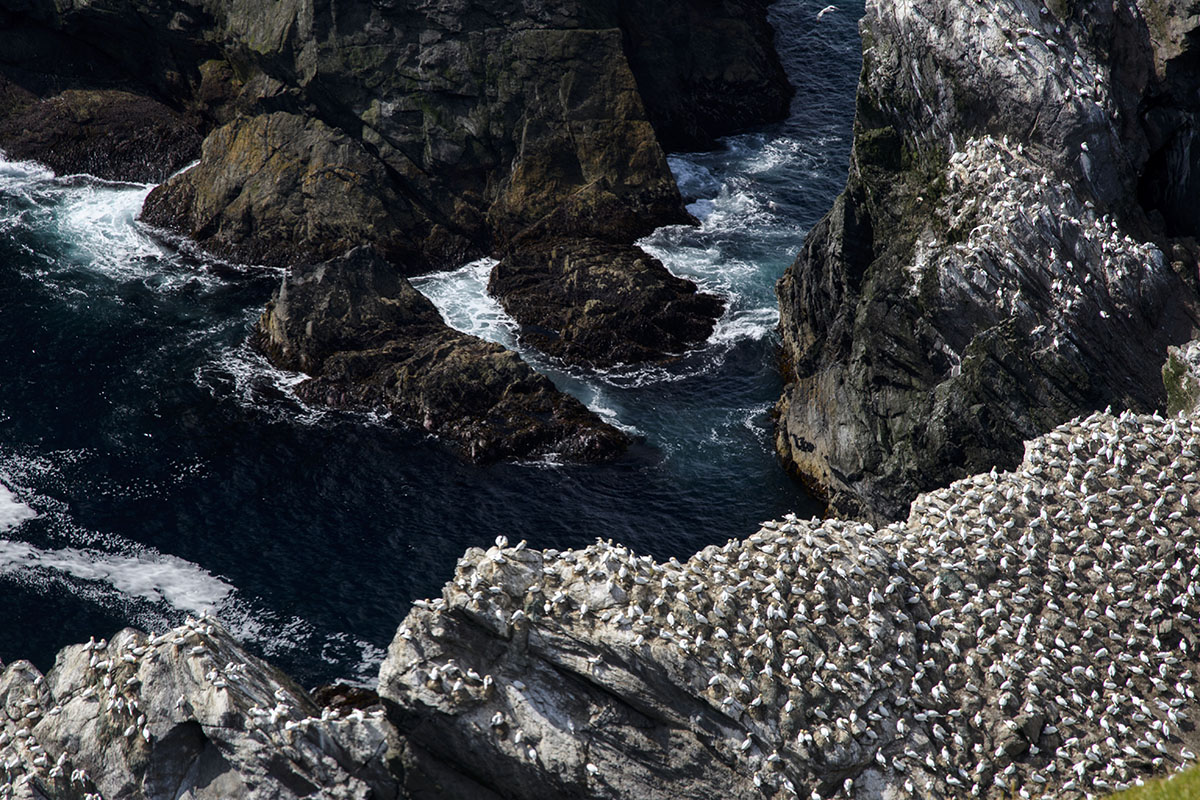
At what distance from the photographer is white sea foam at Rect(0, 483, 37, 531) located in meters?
42.6

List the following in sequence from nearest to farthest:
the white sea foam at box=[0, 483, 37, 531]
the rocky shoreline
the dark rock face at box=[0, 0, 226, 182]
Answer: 1. the rocky shoreline
2. the white sea foam at box=[0, 483, 37, 531]
3. the dark rock face at box=[0, 0, 226, 182]

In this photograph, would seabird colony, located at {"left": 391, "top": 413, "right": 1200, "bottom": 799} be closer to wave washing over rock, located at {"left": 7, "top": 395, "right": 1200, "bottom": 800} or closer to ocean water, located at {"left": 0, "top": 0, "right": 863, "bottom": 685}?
wave washing over rock, located at {"left": 7, "top": 395, "right": 1200, "bottom": 800}

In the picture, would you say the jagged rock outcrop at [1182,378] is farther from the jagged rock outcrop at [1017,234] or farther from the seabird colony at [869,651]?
the seabird colony at [869,651]

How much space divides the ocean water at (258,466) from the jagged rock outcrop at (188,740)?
8871 mm

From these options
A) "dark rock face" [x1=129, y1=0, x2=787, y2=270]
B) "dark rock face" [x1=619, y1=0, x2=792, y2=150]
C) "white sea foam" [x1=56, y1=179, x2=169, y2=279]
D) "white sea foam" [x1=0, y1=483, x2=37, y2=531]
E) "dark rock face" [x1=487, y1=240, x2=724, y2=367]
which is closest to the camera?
"white sea foam" [x1=0, y1=483, x2=37, y2=531]

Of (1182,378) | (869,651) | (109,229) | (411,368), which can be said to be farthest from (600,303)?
(869,651)

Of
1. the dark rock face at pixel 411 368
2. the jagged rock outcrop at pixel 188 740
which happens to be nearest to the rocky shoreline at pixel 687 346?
the jagged rock outcrop at pixel 188 740

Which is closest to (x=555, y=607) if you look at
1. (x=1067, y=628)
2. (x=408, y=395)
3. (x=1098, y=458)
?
(x=1067, y=628)

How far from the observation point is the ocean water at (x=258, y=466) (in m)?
39.7

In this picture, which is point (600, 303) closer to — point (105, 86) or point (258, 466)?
point (258, 466)

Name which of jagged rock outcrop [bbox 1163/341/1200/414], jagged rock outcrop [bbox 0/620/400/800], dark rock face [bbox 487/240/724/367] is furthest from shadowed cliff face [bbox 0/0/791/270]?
jagged rock outcrop [bbox 0/620/400/800]

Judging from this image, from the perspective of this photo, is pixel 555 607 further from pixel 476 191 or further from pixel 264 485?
pixel 476 191

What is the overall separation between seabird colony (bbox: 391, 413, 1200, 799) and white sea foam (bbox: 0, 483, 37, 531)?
24484mm

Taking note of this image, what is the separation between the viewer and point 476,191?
67.9 meters
